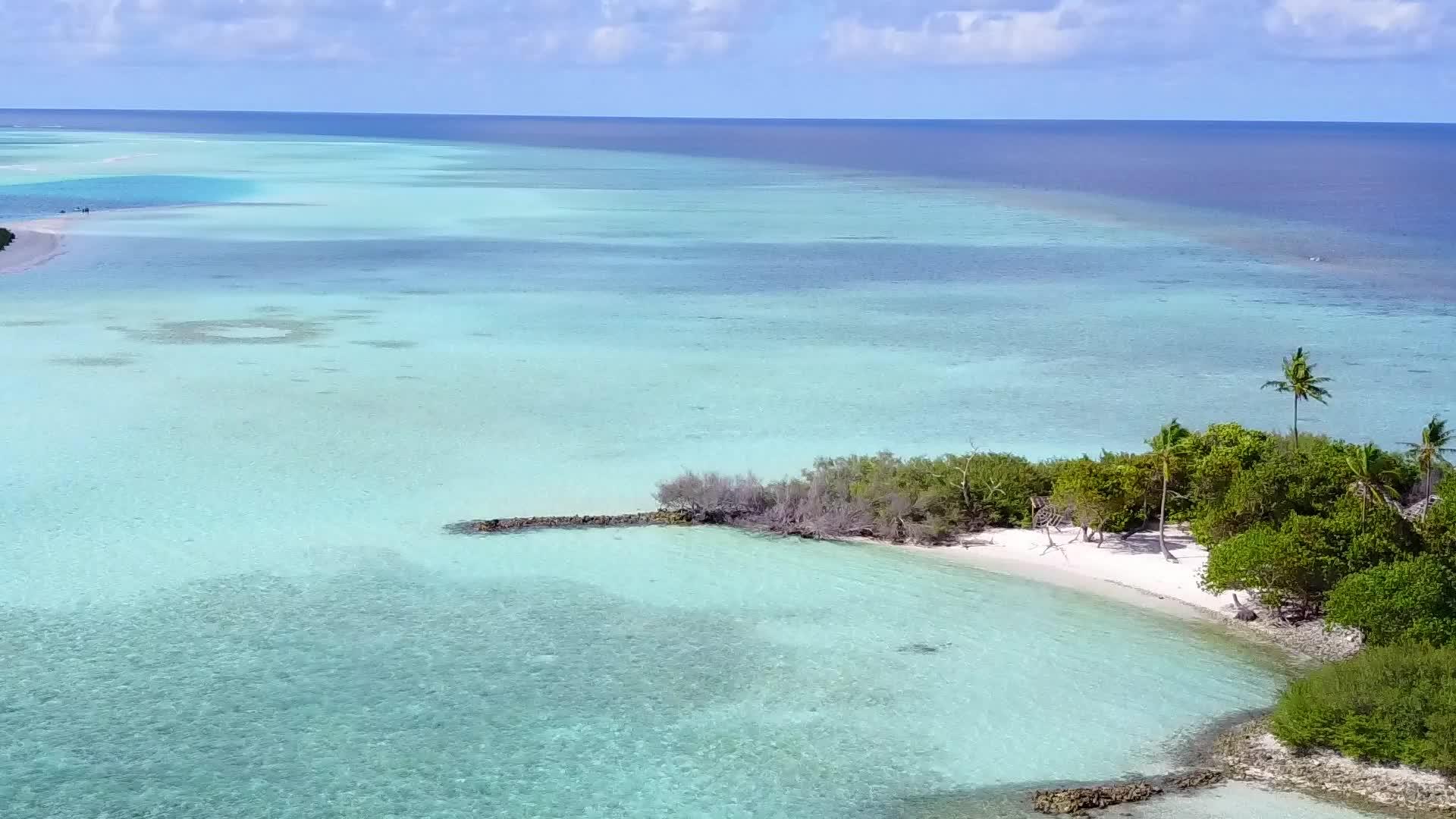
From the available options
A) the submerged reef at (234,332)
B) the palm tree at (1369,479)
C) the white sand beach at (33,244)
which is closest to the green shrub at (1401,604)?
the palm tree at (1369,479)

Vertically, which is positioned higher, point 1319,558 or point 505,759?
point 1319,558

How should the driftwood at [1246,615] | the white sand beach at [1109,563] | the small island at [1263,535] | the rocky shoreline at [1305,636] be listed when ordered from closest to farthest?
the small island at [1263,535]
the rocky shoreline at [1305,636]
the driftwood at [1246,615]
the white sand beach at [1109,563]

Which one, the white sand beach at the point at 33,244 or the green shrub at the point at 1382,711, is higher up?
the white sand beach at the point at 33,244

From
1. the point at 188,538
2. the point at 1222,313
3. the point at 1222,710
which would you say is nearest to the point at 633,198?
the point at 1222,313

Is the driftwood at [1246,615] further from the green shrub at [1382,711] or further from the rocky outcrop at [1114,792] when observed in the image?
the rocky outcrop at [1114,792]

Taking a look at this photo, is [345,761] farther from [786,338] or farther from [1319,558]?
[786,338]

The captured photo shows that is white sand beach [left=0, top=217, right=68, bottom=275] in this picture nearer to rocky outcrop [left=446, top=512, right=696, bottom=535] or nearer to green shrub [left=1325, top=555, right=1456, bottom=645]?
rocky outcrop [left=446, top=512, right=696, bottom=535]

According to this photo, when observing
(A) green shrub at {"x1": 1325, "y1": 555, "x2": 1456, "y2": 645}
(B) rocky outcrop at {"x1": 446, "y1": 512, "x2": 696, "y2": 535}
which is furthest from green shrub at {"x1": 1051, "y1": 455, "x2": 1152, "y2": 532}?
(B) rocky outcrop at {"x1": 446, "y1": 512, "x2": 696, "y2": 535}
